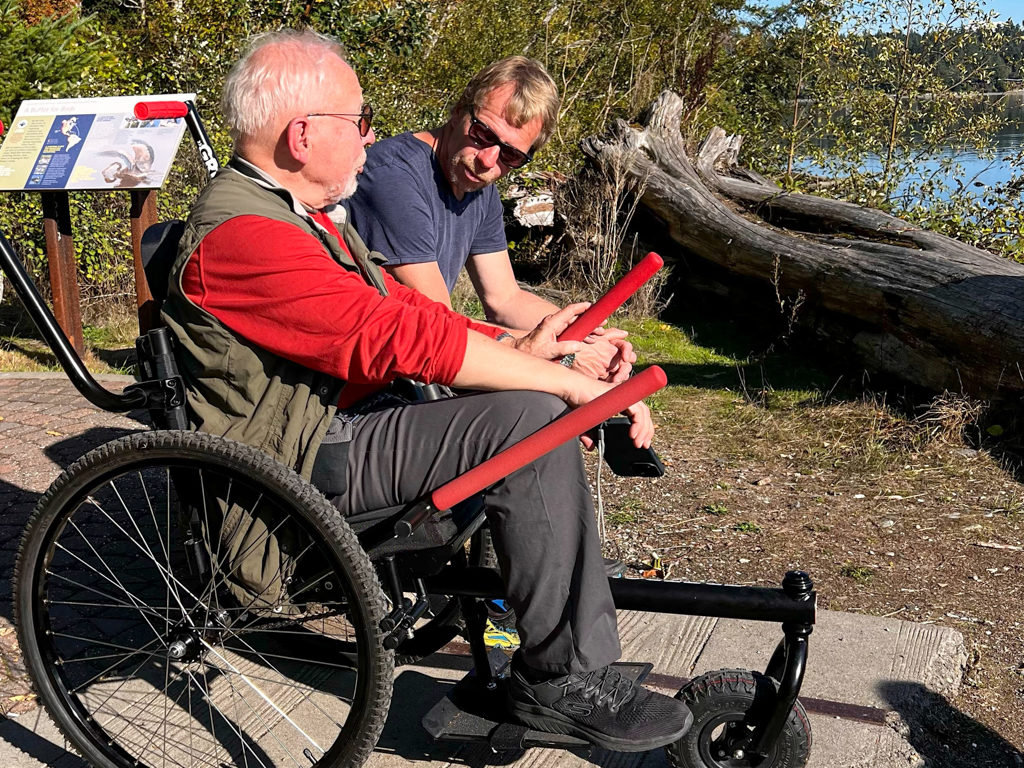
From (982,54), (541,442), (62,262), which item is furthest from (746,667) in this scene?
(982,54)

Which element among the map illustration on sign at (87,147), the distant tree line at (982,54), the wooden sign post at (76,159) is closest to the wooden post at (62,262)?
the wooden sign post at (76,159)

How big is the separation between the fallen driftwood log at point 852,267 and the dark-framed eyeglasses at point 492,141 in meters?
2.73

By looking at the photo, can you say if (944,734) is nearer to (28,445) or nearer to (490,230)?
(490,230)

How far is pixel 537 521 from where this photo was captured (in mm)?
2172

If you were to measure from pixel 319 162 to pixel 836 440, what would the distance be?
3.38m

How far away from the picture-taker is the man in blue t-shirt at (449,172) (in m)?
3.36

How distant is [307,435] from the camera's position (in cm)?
226

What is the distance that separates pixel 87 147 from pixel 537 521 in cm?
498

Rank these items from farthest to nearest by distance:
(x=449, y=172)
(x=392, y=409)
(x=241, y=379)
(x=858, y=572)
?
1. (x=858, y=572)
2. (x=449, y=172)
3. (x=392, y=409)
4. (x=241, y=379)

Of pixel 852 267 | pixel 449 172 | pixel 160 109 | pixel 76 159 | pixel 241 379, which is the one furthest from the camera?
pixel 76 159

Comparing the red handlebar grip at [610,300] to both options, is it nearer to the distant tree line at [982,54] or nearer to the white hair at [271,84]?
the white hair at [271,84]

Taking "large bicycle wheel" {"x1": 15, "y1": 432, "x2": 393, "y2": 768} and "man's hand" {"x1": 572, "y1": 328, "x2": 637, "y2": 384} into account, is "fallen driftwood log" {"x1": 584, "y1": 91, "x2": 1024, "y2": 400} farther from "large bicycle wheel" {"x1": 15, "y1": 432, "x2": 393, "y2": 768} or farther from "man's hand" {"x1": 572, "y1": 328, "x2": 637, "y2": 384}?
"large bicycle wheel" {"x1": 15, "y1": 432, "x2": 393, "y2": 768}

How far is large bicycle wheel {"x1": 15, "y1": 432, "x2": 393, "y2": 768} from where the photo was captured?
2113 mm

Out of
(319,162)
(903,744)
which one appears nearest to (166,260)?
(319,162)
